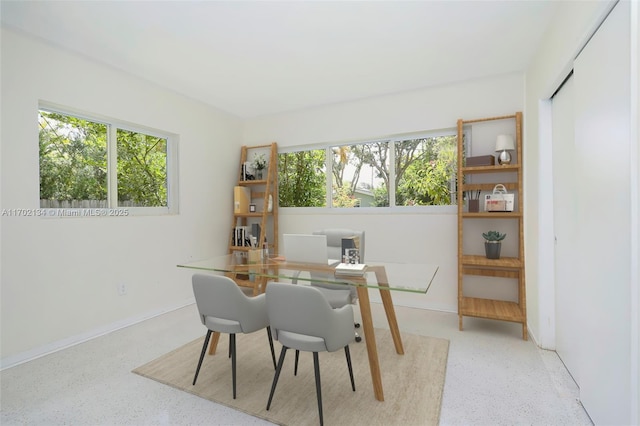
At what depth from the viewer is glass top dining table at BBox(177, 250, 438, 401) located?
1.93 metres

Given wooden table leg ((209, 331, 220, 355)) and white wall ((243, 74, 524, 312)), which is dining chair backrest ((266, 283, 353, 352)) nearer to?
wooden table leg ((209, 331, 220, 355))

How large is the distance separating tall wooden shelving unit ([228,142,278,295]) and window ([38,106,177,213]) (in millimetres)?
1063

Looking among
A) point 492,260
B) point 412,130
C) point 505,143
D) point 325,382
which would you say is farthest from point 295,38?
point 492,260

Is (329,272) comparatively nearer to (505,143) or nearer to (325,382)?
(325,382)

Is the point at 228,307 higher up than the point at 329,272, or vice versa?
the point at 329,272

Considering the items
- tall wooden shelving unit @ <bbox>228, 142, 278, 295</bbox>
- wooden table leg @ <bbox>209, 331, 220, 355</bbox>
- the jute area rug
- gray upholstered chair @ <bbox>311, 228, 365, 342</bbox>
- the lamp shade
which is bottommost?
the jute area rug

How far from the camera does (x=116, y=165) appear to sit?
339cm

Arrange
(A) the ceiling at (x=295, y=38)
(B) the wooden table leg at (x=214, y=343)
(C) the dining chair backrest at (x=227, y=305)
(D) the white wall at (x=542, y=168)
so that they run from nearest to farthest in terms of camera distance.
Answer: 1. (C) the dining chair backrest at (x=227, y=305)
2. (D) the white wall at (x=542, y=168)
3. (A) the ceiling at (x=295, y=38)
4. (B) the wooden table leg at (x=214, y=343)

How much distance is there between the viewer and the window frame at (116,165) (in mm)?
2922

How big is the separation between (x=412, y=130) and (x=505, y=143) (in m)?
1.05

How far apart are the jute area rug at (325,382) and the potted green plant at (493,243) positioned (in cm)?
104

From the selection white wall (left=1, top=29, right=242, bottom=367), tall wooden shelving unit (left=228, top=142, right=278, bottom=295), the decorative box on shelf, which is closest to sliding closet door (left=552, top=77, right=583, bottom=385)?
the decorative box on shelf

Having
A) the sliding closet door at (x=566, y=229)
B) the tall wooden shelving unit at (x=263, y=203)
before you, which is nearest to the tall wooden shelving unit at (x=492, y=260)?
the sliding closet door at (x=566, y=229)

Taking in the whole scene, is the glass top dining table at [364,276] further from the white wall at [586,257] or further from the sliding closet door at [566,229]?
the sliding closet door at [566,229]
